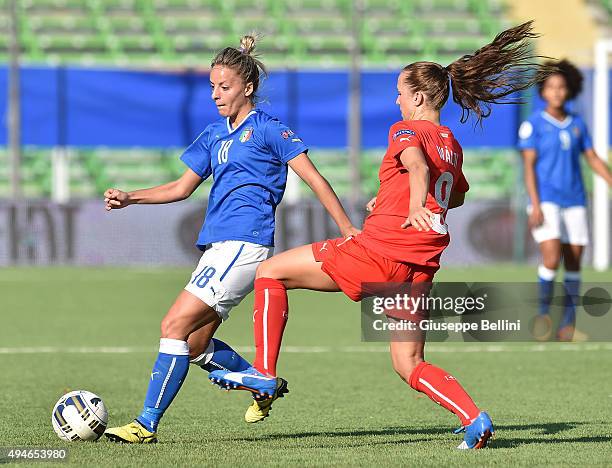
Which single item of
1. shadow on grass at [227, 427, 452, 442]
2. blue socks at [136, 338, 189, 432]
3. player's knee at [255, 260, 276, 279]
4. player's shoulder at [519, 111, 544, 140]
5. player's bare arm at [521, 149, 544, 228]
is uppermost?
player's shoulder at [519, 111, 544, 140]

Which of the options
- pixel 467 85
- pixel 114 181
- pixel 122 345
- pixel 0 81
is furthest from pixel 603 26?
pixel 467 85

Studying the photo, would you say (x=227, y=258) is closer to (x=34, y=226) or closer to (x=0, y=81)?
(x=34, y=226)

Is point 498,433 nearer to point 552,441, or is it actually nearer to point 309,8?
point 552,441

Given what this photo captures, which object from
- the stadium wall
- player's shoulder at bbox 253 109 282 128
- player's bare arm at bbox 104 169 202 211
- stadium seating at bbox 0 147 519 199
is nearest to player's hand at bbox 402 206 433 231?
player's shoulder at bbox 253 109 282 128

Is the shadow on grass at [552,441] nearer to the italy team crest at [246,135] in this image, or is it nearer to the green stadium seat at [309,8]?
the italy team crest at [246,135]

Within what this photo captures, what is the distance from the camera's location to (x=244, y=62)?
653 centimetres

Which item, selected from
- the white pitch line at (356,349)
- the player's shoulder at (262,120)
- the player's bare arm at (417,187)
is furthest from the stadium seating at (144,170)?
the player's bare arm at (417,187)

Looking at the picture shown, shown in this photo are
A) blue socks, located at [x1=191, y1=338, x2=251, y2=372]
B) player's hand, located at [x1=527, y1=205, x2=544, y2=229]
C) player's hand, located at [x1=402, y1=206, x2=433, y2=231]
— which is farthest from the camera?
player's hand, located at [x1=527, y1=205, x2=544, y2=229]

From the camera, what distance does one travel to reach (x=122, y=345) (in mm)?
11398

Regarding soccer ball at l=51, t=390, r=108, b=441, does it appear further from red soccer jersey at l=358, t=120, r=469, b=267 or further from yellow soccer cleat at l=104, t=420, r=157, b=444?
red soccer jersey at l=358, t=120, r=469, b=267

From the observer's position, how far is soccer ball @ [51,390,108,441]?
6.35 meters

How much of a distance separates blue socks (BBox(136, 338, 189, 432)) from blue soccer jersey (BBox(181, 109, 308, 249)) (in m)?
0.55

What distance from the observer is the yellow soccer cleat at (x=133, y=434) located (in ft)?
20.4

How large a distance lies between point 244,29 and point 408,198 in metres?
23.3
